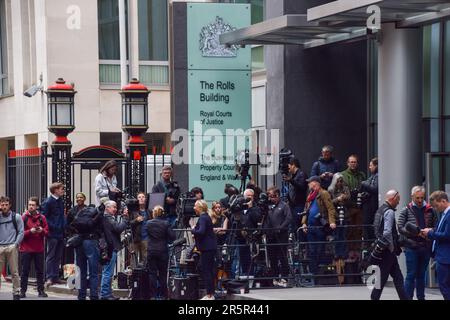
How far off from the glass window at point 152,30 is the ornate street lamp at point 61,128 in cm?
1745

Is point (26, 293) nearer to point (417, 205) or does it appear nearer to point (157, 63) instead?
point (417, 205)

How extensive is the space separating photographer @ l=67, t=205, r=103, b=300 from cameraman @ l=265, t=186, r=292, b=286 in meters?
2.98

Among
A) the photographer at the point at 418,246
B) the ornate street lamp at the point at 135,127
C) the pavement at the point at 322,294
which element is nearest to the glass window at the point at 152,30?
the ornate street lamp at the point at 135,127

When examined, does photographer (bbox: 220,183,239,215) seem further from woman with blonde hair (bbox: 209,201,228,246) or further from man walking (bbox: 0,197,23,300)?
man walking (bbox: 0,197,23,300)

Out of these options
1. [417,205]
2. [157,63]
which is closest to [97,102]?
[157,63]

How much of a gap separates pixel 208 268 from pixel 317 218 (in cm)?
254

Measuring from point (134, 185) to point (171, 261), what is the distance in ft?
12.8

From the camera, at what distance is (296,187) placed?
80.5ft

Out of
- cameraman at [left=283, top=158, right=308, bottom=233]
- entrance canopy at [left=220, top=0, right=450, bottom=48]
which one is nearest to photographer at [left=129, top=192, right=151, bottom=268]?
cameraman at [left=283, top=158, right=308, bottom=233]

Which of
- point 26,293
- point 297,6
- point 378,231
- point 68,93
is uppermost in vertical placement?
point 297,6

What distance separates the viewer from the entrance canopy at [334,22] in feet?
73.4

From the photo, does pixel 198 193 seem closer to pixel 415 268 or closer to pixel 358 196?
pixel 358 196

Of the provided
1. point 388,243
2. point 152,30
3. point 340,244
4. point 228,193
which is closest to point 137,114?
point 228,193

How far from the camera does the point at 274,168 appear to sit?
93.5ft
